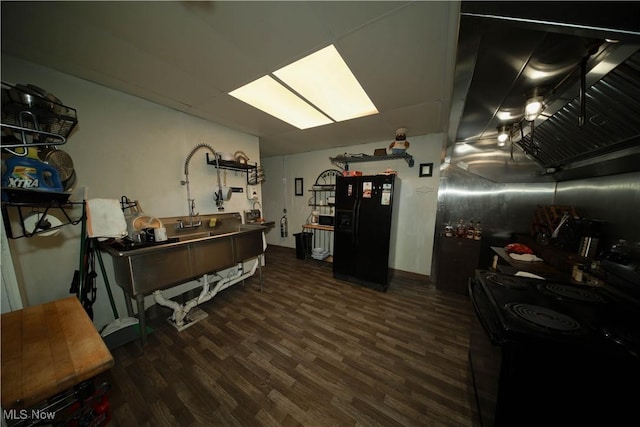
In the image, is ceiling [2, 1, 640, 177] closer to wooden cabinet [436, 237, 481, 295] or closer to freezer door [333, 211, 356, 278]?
wooden cabinet [436, 237, 481, 295]

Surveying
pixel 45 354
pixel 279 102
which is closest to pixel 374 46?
pixel 279 102

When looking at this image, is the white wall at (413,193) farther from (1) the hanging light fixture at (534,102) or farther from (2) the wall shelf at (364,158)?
(1) the hanging light fixture at (534,102)

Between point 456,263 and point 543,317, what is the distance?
202cm

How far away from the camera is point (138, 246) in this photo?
1644 millimetres

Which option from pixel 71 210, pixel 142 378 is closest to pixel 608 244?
pixel 142 378

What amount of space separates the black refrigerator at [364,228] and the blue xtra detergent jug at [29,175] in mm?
2718

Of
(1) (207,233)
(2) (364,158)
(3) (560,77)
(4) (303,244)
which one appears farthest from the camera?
(4) (303,244)

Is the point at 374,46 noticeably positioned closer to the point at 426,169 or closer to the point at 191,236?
the point at 426,169

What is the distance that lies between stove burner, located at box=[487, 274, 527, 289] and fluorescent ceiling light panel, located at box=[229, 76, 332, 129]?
2.39 meters

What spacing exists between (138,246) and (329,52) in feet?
7.53

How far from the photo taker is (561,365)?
74 centimetres

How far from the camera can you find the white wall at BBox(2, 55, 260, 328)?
59.6 inches

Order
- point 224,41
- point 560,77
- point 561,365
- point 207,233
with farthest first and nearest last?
1. point 207,233
2. point 224,41
3. point 560,77
4. point 561,365

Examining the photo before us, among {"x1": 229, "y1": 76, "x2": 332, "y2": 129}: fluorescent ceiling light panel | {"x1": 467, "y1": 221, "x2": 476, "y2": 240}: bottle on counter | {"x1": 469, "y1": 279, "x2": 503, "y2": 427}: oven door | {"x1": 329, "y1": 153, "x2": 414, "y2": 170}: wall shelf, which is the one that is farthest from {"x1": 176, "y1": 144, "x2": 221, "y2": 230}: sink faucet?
{"x1": 467, "y1": 221, "x2": 476, "y2": 240}: bottle on counter
